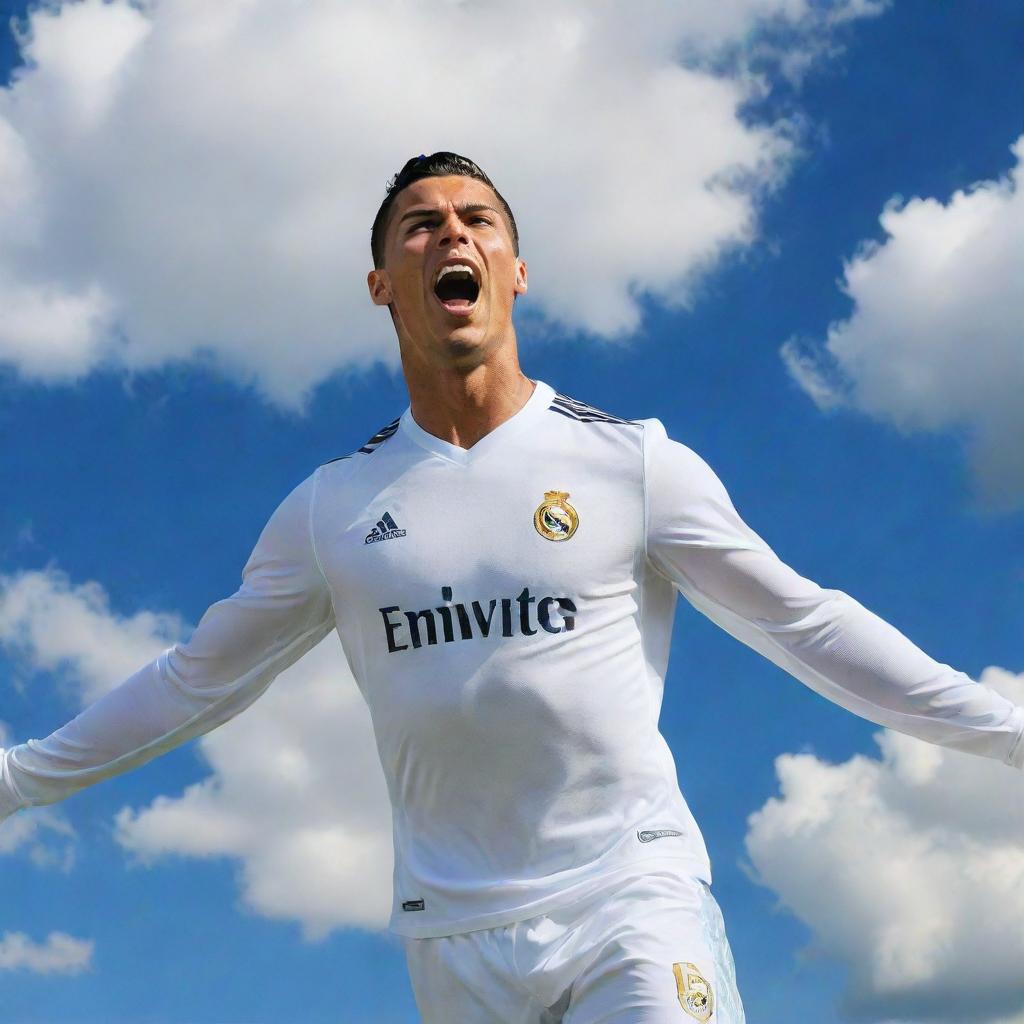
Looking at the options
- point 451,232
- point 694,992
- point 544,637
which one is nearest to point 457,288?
point 451,232

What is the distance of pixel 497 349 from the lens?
673 centimetres

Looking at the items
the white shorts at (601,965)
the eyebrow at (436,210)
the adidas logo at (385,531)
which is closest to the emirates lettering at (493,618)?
the adidas logo at (385,531)

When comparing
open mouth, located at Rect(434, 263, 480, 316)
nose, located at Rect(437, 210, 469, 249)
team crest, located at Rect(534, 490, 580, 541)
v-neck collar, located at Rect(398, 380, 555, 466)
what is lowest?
team crest, located at Rect(534, 490, 580, 541)

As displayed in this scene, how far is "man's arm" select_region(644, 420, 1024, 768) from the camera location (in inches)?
241

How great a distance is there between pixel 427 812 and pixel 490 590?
3.36 ft

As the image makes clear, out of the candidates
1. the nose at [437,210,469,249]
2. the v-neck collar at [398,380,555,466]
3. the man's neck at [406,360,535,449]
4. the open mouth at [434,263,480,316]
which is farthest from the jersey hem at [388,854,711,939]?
the nose at [437,210,469,249]

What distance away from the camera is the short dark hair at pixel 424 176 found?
7098 millimetres

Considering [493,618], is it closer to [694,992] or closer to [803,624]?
[803,624]

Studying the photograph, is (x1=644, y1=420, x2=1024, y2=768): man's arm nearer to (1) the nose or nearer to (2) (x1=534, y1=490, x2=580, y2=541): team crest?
(2) (x1=534, y1=490, x2=580, y2=541): team crest

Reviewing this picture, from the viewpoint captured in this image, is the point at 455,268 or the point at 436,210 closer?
the point at 455,268

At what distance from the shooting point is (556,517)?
629 centimetres

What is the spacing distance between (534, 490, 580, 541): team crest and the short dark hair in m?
1.50

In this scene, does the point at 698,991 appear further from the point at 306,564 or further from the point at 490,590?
the point at 306,564

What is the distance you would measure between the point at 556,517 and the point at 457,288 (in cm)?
129
